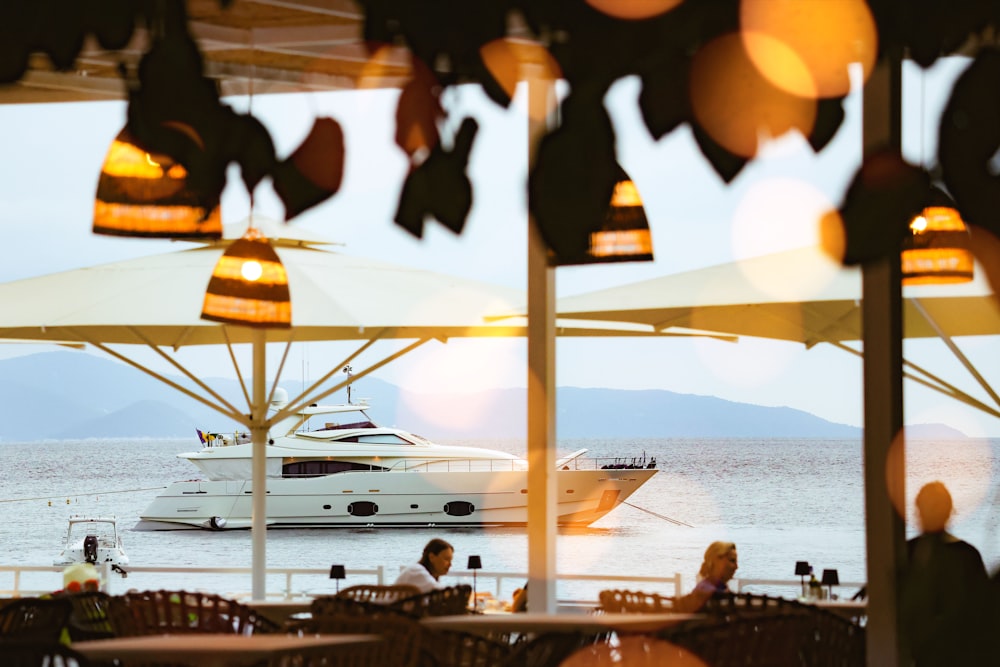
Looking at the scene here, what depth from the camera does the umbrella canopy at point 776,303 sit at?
6.09 metres

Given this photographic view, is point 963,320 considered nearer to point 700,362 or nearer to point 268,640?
point 268,640

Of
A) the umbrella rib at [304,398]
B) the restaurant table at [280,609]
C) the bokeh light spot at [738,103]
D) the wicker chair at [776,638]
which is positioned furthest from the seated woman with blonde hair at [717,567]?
the bokeh light spot at [738,103]

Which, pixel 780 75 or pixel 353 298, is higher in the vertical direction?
pixel 353 298

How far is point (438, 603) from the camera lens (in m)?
4.39

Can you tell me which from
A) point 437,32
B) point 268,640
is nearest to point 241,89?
point 268,640

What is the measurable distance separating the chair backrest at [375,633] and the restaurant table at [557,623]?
11 centimetres

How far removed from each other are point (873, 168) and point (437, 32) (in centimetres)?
40

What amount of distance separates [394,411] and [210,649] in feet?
261

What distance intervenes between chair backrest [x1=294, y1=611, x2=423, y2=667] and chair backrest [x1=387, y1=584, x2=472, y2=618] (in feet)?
1.60

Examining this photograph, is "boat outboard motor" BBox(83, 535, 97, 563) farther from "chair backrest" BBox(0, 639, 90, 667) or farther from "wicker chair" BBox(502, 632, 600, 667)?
"wicker chair" BBox(502, 632, 600, 667)

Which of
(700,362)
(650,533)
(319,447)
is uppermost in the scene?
(700,362)

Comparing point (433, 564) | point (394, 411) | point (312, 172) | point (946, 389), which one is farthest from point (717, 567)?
point (394, 411)

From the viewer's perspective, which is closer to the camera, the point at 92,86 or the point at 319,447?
the point at 92,86

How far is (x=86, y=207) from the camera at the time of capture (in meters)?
3.00
